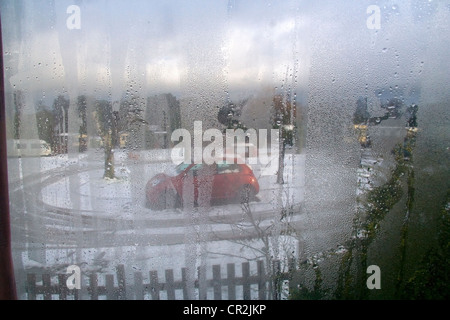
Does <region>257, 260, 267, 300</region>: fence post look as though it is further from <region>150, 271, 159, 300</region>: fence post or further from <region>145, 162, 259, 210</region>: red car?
<region>150, 271, 159, 300</region>: fence post

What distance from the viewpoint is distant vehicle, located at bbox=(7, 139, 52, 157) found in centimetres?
182

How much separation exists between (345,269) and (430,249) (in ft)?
1.68

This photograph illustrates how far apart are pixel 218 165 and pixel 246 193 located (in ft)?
0.77

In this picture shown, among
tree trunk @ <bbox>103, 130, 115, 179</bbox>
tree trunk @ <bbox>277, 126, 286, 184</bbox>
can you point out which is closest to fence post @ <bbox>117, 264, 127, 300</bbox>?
tree trunk @ <bbox>103, 130, 115, 179</bbox>

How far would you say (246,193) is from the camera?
5.97ft

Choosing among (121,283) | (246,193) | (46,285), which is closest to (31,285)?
(46,285)

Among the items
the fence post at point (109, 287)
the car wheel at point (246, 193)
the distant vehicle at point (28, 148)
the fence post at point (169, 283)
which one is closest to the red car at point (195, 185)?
the car wheel at point (246, 193)

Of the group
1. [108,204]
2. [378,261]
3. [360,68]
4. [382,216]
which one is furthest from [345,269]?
[108,204]

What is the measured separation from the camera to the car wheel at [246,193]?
1818 millimetres

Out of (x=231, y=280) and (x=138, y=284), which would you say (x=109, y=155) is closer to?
(x=138, y=284)

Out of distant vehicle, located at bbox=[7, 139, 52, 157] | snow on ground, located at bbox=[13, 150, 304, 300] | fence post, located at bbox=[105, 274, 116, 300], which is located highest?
distant vehicle, located at bbox=[7, 139, 52, 157]

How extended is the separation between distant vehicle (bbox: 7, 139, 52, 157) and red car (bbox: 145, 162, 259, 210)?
0.65 meters
